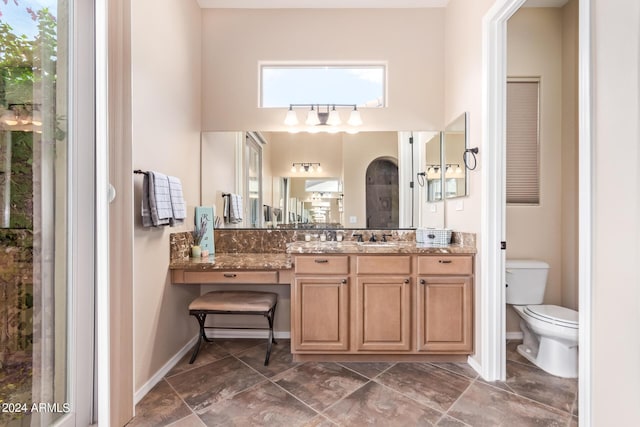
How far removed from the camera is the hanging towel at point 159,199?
1.82 meters

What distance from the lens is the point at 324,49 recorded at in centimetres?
270

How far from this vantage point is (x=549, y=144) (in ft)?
8.66

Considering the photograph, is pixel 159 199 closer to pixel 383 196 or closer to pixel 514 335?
pixel 383 196

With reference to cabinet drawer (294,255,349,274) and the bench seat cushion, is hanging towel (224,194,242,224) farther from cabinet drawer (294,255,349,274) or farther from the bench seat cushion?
cabinet drawer (294,255,349,274)

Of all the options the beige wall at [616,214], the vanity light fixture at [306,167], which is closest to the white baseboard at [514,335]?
the beige wall at [616,214]

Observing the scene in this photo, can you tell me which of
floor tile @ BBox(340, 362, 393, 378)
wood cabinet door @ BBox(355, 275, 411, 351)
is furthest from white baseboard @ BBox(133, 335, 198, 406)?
wood cabinet door @ BBox(355, 275, 411, 351)

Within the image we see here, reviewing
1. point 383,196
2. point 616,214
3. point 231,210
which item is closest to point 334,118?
point 383,196

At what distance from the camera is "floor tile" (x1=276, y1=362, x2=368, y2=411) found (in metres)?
1.78

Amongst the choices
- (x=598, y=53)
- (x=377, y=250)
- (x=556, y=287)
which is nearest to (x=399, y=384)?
(x=377, y=250)

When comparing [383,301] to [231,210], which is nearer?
[383,301]

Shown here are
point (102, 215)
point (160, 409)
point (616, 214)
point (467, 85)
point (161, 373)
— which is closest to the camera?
point (616, 214)

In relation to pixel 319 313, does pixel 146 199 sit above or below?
above

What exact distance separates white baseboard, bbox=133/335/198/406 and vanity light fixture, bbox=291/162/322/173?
5.89 ft

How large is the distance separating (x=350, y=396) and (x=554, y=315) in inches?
63.2
